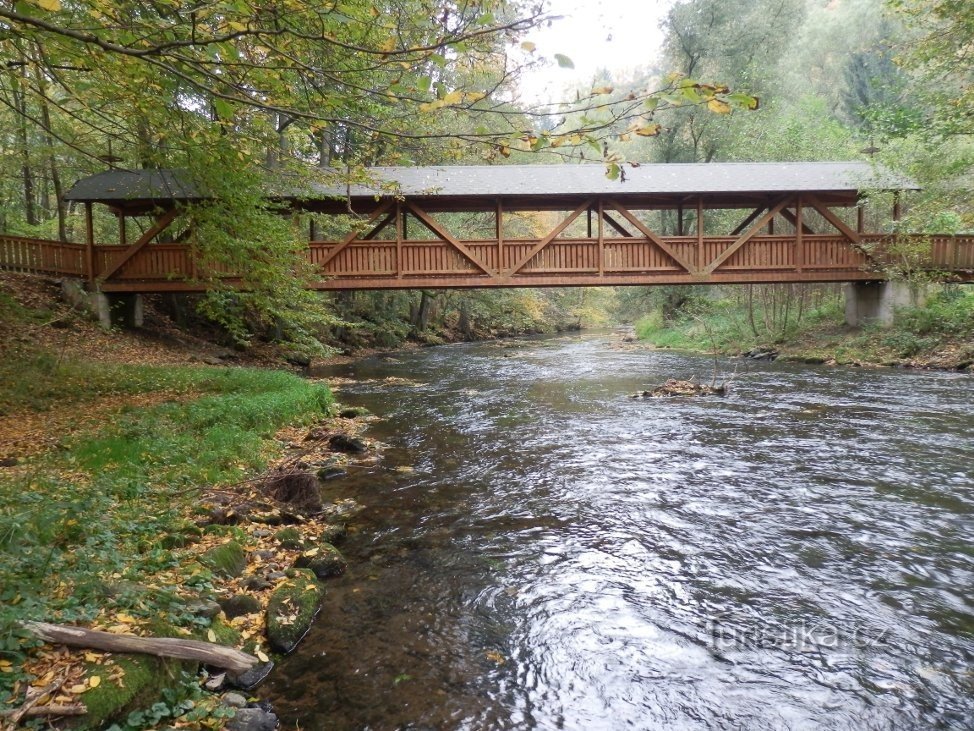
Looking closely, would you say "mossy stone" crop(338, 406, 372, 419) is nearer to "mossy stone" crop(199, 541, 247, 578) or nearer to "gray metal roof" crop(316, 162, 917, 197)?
"mossy stone" crop(199, 541, 247, 578)

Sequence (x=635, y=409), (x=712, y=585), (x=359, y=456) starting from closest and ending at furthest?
1. (x=712, y=585)
2. (x=359, y=456)
3. (x=635, y=409)

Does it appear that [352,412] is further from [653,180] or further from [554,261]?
[653,180]

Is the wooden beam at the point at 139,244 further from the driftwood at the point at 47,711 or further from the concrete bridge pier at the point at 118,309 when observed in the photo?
the driftwood at the point at 47,711

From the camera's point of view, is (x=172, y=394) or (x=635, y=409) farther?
(x=635, y=409)

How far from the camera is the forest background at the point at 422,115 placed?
9.18ft

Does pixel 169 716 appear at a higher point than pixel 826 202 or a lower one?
lower

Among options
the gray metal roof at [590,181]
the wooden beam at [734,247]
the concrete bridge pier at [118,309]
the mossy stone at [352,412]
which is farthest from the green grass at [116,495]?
the wooden beam at [734,247]

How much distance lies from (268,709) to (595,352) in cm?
2216

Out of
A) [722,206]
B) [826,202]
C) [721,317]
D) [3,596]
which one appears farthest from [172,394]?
[721,317]

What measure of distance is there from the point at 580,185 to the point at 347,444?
10.1 meters

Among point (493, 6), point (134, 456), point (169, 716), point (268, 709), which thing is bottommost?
point (268, 709)

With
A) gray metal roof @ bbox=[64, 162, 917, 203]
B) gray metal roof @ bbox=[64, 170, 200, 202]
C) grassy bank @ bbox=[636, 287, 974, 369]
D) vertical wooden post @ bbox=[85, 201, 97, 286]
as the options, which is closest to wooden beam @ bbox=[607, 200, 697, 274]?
gray metal roof @ bbox=[64, 162, 917, 203]

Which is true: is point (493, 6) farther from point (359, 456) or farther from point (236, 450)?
point (359, 456)

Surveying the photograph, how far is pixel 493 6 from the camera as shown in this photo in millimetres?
2893
